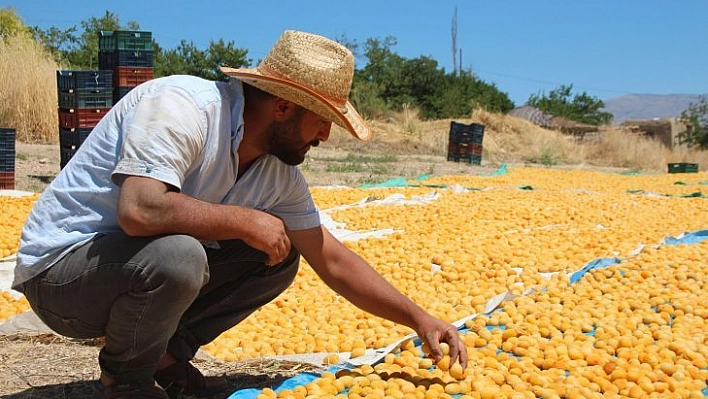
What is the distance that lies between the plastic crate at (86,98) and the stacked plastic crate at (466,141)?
6811 mm

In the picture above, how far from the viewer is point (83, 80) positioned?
7.50 metres

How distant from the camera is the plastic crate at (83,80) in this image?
748cm

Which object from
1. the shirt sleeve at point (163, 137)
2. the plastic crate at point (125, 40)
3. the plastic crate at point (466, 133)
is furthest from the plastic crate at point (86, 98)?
the plastic crate at point (466, 133)

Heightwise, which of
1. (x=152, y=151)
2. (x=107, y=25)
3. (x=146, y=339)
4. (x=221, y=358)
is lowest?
(x=221, y=358)

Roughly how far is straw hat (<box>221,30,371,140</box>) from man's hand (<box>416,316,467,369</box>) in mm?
552

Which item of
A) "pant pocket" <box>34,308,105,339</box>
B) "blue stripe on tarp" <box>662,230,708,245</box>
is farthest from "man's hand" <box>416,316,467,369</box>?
"blue stripe on tarp" <box>662,230,708,245</box>

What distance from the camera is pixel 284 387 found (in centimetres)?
219

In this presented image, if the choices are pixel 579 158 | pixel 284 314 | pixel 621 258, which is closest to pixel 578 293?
pixel 621 258

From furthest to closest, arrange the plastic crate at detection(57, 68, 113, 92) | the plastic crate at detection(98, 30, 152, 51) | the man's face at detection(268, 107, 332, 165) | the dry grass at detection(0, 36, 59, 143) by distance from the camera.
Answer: the dry grass at detection(0, 36, 59, 143), the plastic crate at detection(98, 30, 152, 51), the plastic crate at detection(57, 68, 113, 92), the man's face at detection(268, 107, 332, 165)

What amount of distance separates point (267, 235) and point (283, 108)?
13.2 inches

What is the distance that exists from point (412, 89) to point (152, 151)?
23139 mm

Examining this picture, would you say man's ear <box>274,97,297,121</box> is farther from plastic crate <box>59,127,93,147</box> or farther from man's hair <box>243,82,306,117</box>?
plastic crate <box>59,127,93,147</box>

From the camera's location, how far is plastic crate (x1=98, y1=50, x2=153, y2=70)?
7.70m

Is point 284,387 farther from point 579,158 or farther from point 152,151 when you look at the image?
point 579,158
